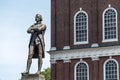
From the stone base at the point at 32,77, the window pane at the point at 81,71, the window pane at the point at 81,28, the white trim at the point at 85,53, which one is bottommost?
the window pane at the point at 81,71

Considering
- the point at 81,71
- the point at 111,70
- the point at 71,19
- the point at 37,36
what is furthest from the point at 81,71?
the point at 37,36

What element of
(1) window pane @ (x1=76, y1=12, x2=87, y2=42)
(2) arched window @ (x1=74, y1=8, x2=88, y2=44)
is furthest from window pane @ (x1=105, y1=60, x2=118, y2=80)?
(1) window pane @ (x1=76, y1=12, x2=87, y2=42)

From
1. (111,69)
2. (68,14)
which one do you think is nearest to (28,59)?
(111,69)

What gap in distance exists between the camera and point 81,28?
5291cm

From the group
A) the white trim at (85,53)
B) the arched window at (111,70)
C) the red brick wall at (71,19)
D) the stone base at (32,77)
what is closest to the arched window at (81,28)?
the red brick wall at (71,19)

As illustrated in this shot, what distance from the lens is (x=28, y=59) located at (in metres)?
25.2

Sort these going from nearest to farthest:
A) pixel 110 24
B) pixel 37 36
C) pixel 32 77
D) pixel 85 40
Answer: pixel 32 77 → pixel 37 36 → pixel 110 24 → pixel 85 40

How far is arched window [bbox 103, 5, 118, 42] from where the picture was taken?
168 ft

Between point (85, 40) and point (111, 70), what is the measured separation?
4.36m

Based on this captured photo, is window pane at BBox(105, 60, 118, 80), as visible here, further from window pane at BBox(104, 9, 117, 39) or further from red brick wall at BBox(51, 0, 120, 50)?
window pane at BBox(104, 9, 117, 39)

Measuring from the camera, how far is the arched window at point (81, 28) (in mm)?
52781

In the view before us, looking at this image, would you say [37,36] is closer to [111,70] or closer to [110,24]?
[111,70]

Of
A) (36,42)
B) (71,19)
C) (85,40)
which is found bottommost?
(36,42)

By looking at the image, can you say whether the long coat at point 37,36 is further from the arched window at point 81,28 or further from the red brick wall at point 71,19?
the arched window at point 81,28
